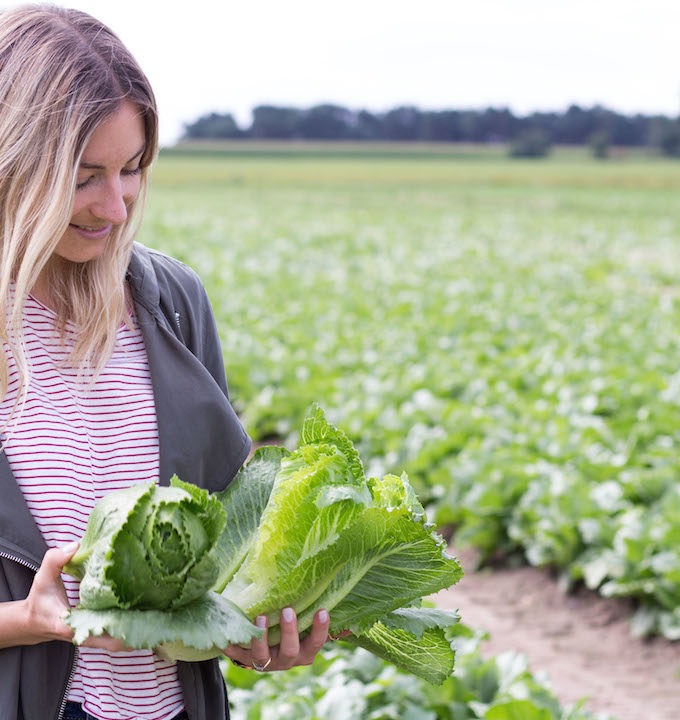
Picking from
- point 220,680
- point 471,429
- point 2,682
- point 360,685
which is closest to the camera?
point 2,682

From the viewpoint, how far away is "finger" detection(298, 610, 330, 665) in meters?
1.58

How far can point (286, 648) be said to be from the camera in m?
1.57

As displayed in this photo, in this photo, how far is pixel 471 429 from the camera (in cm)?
686

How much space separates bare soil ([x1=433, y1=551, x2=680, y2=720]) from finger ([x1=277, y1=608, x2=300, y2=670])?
2.92m

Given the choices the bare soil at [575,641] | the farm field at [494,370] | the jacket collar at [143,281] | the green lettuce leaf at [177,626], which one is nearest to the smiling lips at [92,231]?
the jacket collar at [143,281]

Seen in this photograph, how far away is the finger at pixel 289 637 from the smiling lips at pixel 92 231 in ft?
2.43

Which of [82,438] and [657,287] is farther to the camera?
[657,287]

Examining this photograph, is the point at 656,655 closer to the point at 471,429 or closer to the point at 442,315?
the point at 471,429

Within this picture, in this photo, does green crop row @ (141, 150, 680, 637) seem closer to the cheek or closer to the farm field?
the farm field

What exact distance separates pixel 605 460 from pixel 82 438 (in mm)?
4869

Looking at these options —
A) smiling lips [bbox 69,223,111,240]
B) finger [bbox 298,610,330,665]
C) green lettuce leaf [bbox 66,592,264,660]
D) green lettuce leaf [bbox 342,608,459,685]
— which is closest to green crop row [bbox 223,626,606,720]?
green lettuce leaf [bbox 342,608,459,685]

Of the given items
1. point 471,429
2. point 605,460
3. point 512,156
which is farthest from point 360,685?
point 512,156

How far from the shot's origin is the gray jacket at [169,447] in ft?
5.08

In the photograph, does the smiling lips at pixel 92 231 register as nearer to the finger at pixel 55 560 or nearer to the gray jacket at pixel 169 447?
Answer: the gray jacket at pixel 169 447
